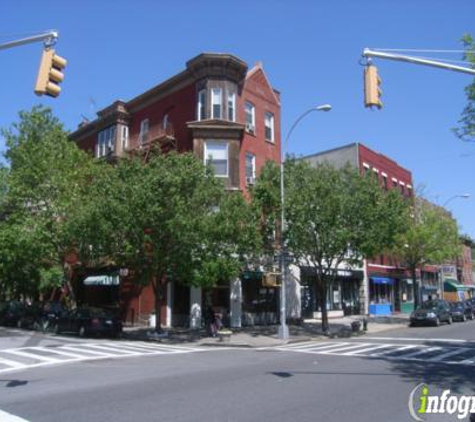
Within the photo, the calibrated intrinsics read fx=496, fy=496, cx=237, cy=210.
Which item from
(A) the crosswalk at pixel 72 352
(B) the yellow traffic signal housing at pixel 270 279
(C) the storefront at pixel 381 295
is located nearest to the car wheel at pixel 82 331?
(A) the crosswalk at pixel 72 352

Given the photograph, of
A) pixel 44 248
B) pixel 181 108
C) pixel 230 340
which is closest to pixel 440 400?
pixel 230 340

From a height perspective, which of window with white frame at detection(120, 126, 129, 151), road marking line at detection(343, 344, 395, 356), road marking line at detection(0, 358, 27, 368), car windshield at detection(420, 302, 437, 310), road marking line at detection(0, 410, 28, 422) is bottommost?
road marking line at detection(0, 358, 27, 368)

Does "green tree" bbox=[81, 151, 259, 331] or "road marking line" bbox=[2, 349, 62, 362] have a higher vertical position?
"green tree" bbox=[81, 151, 259, 331]

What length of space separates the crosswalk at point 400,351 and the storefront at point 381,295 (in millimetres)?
21661

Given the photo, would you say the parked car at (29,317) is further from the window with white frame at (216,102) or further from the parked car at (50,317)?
the window with white frame at (216,102)

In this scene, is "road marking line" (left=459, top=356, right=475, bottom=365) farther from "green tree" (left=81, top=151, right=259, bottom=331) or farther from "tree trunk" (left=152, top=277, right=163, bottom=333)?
"tree trunk" (left=152, top=277, right=163, bottom=333)

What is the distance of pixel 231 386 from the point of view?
10664mm

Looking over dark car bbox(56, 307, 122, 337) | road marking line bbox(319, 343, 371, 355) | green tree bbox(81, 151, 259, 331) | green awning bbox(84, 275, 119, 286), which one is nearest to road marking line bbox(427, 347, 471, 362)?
road marking line bbox(319, 343, 371, 355)

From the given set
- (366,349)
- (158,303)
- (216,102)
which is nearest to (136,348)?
(158,303)

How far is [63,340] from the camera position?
73.2 ft

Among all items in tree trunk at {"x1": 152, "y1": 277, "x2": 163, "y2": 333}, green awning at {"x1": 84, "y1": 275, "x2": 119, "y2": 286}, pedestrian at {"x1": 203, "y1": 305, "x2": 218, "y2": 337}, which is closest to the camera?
tree trunk at {"x1": 152, "y1": 277, "x2": 163, "y2": 333}

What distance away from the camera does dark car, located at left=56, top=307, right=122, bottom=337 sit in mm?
23672

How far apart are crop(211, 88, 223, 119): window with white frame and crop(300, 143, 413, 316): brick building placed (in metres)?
9.19

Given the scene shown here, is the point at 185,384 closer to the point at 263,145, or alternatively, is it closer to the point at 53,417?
the point at 53,417
